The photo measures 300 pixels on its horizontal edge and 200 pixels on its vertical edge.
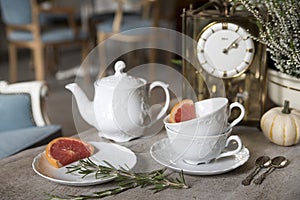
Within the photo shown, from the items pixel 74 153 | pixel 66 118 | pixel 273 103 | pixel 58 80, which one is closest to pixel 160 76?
pixel 273 103

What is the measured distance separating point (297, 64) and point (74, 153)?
1.91 ft

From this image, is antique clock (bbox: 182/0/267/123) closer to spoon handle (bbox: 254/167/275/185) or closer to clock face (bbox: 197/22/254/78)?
clock face (bbox: 197/22/254/78)

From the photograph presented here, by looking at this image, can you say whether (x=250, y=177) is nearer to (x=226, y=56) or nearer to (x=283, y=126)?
(x=283, y=126)

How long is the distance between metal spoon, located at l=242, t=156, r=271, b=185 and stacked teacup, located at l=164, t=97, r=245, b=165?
6 centimetres

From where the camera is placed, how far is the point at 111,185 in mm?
909

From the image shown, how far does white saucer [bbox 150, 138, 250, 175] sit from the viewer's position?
0.95 meters

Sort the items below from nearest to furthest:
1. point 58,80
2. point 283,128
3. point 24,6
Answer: point 283,128 < point 24,6 < point 58,80

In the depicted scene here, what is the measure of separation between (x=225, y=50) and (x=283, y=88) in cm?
19

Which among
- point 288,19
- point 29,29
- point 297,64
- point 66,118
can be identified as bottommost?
point 66,118

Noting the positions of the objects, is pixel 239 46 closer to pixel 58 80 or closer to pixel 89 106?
pixel 89 106

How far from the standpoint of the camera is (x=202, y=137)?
0.94m

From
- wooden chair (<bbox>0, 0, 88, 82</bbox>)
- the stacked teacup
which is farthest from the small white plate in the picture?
wooden chair (<bbox>0, 0, 88, 82</bbox>)

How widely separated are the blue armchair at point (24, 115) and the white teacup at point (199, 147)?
0.54 metres

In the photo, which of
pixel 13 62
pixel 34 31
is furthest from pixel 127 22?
pixel 13 62
